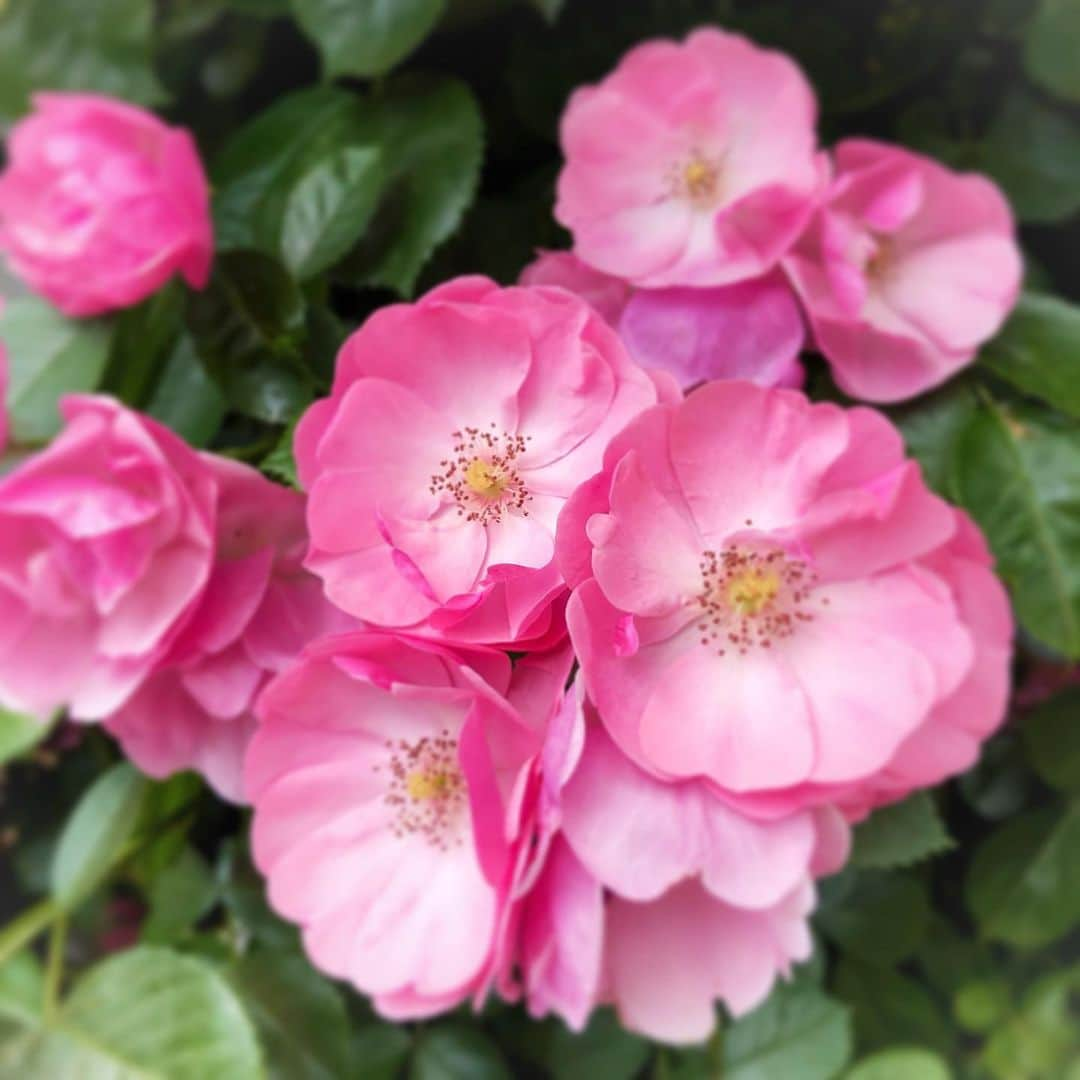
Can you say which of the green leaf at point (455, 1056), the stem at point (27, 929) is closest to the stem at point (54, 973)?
the stem at point (27, 929)

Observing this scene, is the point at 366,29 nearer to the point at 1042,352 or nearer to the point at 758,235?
the point at 758,235

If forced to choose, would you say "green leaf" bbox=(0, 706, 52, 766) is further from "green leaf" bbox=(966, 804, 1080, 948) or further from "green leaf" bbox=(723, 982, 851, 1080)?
"green leaf" bbox=(966, 804, 1080, 948)

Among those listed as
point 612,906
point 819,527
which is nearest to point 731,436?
point 819,527

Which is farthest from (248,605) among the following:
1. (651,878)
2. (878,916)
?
(878,916)

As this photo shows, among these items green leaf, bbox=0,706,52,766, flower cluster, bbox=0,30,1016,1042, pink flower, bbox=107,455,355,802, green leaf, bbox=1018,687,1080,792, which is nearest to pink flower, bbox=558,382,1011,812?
flower cluster, bbox=0,30,1016,1042

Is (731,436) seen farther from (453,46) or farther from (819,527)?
(453,46)

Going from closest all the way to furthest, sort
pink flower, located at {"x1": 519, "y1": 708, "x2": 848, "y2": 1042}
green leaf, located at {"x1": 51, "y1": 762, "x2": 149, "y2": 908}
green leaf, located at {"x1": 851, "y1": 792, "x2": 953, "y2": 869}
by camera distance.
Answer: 1. pink flower, located at {"x1": 519, "y1": 708, "x2": 848, "y2": 1042}
2. green leaf, located at {"x1": 851, "y1": 792, "x2": 953, "y2": 869}
3. green leaf, located at {"x1": 51, "y1": 762, "x2": 149, "y2": 908}
